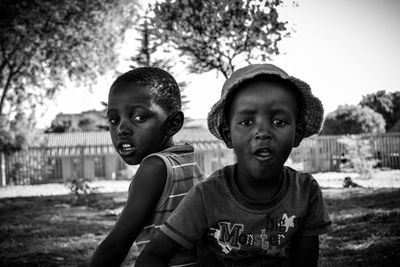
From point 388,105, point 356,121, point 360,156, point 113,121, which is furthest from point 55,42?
point 388,105

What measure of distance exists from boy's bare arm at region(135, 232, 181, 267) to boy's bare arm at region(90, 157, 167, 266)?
20 cm

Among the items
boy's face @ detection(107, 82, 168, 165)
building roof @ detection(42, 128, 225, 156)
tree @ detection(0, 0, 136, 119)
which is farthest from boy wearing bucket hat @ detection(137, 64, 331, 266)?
building roof @ detection(42, 128, 225, 156)

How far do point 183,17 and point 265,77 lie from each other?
20.0 feet

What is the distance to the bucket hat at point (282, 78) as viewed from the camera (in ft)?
5.35

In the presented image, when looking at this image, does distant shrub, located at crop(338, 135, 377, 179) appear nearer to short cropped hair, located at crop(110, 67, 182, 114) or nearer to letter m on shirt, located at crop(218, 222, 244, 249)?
A: short cropped hair, located at crop(110, 67, 182, 114)

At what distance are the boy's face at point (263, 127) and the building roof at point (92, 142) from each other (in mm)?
26144

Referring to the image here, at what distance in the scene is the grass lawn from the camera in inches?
192

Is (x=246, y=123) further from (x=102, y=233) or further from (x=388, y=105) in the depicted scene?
(x=388, y=105)

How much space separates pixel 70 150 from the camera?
30.9 metres

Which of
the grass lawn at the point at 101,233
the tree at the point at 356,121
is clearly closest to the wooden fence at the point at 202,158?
the tree at the point at 356,121

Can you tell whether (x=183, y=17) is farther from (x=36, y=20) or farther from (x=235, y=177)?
(x=36, y=20)

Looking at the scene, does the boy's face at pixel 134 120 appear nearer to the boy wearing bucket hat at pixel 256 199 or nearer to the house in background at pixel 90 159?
the boy wearing bucket hat at pixel 256 199

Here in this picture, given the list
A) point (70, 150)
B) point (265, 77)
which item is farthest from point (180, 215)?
point (70, 150)

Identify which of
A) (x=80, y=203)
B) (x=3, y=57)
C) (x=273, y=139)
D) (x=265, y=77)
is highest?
(x=3, y=57)
